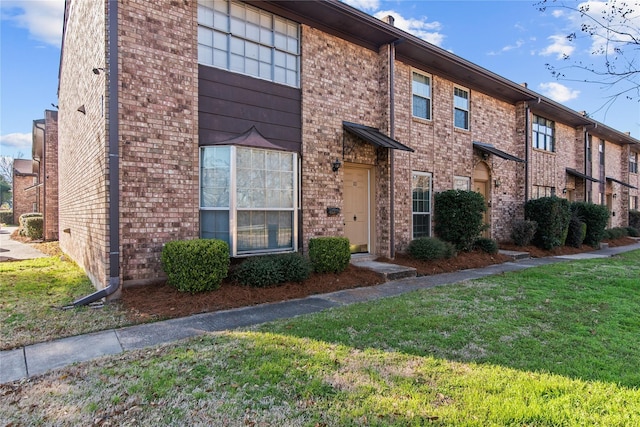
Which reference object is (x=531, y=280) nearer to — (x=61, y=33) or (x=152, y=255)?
(x=152, y=255)

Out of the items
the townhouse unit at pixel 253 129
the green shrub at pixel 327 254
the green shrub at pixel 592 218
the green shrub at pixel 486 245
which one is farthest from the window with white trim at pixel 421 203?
the green shrub at pixel 592 218

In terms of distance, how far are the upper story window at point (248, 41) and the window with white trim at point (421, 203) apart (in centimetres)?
474

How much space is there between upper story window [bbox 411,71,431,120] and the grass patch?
930 centimetres

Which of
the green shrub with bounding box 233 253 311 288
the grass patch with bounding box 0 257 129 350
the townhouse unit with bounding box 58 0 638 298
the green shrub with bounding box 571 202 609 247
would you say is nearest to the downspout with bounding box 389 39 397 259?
the townhouse unit with bounding box 58 0 638 298

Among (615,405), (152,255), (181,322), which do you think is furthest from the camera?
(152,255)

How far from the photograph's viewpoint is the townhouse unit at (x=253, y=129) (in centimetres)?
593

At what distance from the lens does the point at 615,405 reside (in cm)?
266

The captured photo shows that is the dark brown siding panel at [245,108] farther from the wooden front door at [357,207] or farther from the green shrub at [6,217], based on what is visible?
the green shrub at [6,217]

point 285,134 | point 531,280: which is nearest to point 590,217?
point 531,280

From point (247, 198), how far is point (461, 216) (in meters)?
6.58

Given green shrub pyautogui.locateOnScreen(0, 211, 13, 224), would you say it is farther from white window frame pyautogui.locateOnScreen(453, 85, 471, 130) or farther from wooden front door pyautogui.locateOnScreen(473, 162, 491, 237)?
wooden front door pyautogui.locateOnScreen(473, 162, 491, 237)

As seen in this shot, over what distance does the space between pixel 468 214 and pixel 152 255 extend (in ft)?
27.6

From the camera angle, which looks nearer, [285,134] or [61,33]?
[285,134]

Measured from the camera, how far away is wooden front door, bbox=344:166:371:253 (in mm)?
9227
